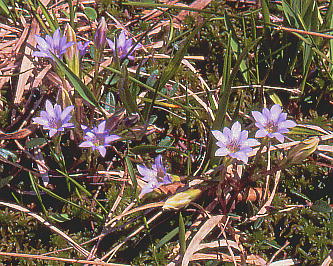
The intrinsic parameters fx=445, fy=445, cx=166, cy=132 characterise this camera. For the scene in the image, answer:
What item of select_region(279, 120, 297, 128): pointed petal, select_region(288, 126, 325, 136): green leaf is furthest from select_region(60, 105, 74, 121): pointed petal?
select_region(288, 126, 325, 136): green leaf

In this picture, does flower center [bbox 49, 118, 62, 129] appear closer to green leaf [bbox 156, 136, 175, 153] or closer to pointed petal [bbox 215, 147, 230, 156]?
green leaf [bbox 156, 136, 175, 153]

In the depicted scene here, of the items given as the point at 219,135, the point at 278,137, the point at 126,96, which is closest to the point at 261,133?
the point at 278,137

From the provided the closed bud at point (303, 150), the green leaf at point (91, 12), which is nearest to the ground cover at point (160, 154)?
the closed bud at point (303, 150)

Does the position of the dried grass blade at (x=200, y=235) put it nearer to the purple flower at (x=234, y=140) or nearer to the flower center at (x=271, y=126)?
the purple flower at (x=234, y=140)

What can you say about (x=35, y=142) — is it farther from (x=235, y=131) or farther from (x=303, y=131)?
(x=303, y=131)

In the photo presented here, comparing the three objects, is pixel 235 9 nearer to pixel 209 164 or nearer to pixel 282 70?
pixel 282 70

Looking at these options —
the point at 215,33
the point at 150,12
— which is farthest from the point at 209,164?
the point at 150,12

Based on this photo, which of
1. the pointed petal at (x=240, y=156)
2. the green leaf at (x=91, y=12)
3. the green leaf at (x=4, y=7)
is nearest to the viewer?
the pointed petal at (x=240, y=156)
